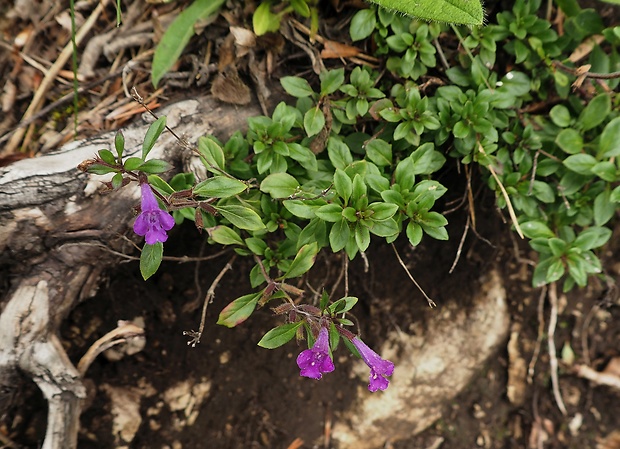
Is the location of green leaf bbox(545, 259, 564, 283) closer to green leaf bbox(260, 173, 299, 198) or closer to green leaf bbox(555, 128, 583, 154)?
green leaf bbox(555, 128, 583, 154)

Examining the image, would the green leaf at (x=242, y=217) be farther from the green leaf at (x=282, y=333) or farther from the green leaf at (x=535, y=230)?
the green leaf at (x=535, y=230)

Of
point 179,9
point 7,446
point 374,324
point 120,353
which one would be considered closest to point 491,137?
point 374,324

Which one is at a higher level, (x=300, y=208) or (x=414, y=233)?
(x=300, y=208)

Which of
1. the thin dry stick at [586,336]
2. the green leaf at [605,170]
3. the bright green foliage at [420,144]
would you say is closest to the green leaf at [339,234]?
the bright green foliage at [420,144]

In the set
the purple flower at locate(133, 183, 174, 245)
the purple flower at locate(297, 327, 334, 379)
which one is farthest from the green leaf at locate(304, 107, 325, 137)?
the purple flower at locate(297, 327, 334, 379)

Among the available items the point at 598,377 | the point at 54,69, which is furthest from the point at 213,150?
the point at 598,377

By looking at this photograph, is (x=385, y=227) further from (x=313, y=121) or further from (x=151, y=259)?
(x=151, y=259)

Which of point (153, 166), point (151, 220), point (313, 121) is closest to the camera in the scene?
point (151, 220)
